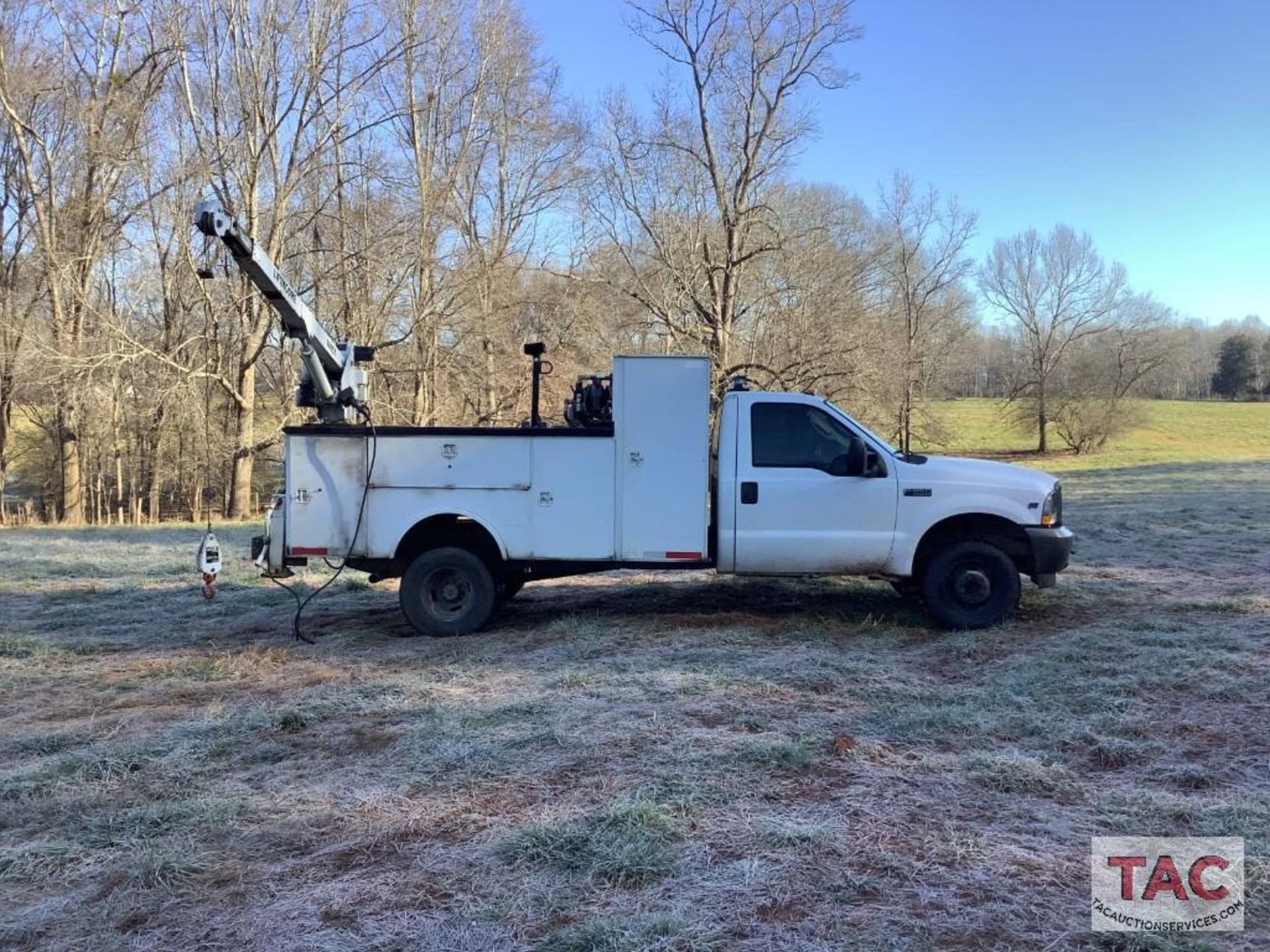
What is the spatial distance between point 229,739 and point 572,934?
293 centimetres

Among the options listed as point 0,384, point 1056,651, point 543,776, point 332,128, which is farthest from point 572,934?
point 0,384

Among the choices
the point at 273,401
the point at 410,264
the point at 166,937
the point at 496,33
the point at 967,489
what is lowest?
the point at 166,937

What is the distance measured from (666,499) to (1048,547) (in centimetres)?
330

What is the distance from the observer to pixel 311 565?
11281 mm

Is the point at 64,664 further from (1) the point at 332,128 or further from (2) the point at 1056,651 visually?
(1) the point at 332,128

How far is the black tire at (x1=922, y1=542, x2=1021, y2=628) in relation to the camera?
7.31m

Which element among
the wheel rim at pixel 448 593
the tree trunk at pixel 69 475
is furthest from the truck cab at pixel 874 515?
the tree trunk at pixel 69 475

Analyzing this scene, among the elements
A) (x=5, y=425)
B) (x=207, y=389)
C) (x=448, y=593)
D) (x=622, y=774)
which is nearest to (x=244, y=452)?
(x=207, y=389)

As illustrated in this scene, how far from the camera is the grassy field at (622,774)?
123 inches

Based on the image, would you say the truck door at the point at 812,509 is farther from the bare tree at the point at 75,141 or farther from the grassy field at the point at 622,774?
the bare tree at the point at 75,141

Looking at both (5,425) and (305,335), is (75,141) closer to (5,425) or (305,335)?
(5,425)

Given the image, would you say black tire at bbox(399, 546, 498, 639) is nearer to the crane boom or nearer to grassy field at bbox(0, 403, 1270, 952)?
grassy field at bbox(0, 403, 1270, 952)

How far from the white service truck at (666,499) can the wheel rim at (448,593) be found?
44 centimetres

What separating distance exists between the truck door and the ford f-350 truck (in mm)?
13
